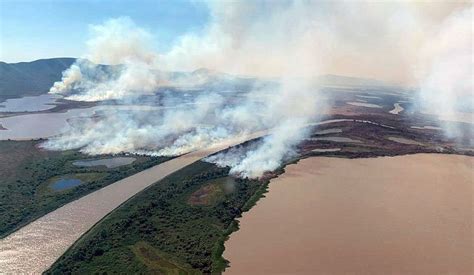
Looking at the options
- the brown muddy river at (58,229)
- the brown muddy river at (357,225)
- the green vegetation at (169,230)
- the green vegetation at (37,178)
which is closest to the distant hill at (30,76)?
the green vegetation at (37,178)

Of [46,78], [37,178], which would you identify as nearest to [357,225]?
[37,178]

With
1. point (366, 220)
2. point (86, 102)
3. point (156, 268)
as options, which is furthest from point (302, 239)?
point (86, 102)

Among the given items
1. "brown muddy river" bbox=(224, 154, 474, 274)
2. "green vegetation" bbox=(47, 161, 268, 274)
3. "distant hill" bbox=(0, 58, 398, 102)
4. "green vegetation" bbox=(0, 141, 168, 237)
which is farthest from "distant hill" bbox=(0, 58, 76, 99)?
"brown muddy river" bbox=(224, 154, 474, 274)

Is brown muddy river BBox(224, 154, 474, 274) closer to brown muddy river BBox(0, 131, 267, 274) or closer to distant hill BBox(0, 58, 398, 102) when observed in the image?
brown muddy river BBox(0, 131, 267, 274)

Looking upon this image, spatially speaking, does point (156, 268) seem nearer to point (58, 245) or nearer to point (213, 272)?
point (213, 272)

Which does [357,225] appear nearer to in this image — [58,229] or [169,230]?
[169,230]

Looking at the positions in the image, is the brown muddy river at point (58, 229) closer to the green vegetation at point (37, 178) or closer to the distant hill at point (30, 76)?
the green vegetation at point (37, 178)

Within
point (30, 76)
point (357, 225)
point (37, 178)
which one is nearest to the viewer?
point (357, 225)
